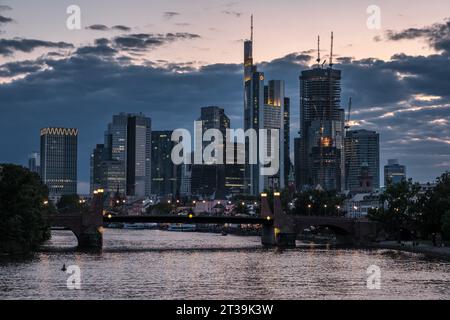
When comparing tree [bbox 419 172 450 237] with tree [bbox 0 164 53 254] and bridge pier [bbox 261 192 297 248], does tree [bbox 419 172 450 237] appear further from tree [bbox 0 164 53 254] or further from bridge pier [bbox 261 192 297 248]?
tree [bbox 0 164 53 254]

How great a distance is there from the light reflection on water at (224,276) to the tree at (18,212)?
4.78 metres

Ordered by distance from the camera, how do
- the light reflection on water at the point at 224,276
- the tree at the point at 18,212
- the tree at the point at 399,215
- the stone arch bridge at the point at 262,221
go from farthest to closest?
1. the tree at the point at 399,215
2. the stone arch bridge at the point at 262,221
3. the tree at the point at 18,212
4. the light reflection on water at the point at 224,276

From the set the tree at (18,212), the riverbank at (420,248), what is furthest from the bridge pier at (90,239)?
the riverbank at (420,248)

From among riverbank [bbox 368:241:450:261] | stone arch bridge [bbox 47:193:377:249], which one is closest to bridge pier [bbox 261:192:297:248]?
stone arch bridge [bbox 47:193:377:249]

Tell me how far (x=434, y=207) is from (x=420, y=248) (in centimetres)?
2070

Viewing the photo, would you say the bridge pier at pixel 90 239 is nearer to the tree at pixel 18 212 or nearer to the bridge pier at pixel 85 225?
the bridge pier at pixel 85 225

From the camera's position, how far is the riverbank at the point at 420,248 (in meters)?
134

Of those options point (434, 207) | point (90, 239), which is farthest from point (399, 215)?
point (90, 239)

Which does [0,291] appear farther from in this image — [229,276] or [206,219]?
[206,219]

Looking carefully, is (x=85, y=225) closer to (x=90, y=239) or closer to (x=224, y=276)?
(x=90, y=239)

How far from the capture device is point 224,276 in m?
102

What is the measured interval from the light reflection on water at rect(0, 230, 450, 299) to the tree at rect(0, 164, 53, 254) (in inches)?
188
